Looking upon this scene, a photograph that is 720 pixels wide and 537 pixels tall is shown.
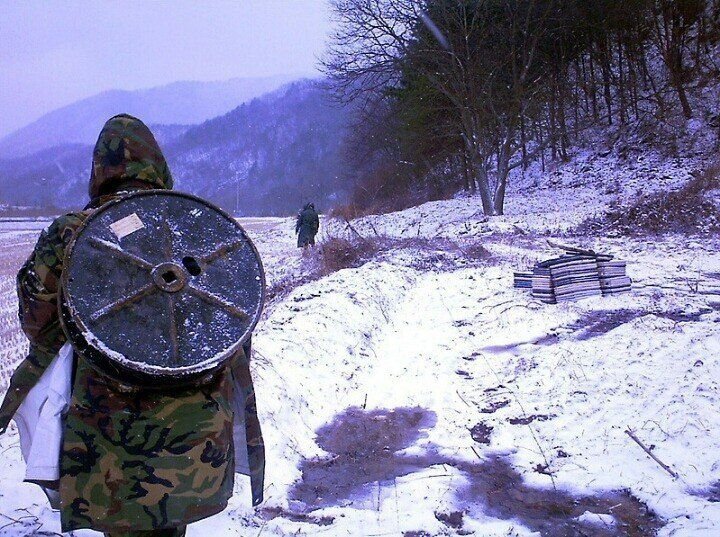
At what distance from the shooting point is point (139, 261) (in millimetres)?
2061

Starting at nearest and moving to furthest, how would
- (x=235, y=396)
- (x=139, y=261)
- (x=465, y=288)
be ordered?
(x=139, y=261), (x=235, y=396), (x=465, y=288)

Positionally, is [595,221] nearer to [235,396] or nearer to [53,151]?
[235,396]

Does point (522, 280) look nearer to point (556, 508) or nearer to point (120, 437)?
point (556, 508)

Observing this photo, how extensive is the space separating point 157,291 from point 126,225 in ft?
0.88

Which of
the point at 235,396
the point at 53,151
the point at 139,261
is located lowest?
the point at 235,396

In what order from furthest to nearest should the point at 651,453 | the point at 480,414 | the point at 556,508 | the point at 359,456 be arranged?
the point at 480,414, the point at 359,456, the point at 651,453, the point at 556,508

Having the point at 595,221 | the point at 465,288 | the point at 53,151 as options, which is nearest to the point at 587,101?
the point at 595,221

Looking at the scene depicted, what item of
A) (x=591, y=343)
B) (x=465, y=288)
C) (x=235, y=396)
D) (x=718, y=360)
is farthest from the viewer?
(x=465, y=288)

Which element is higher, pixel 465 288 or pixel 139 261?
pixel 139 261

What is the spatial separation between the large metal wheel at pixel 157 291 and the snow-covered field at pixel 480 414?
1818 millimetres

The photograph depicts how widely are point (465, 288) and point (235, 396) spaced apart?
814 centimetres

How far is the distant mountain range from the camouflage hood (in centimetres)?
8879

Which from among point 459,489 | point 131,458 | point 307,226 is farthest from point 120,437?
point 307,226

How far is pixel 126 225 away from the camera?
206 centimetres
